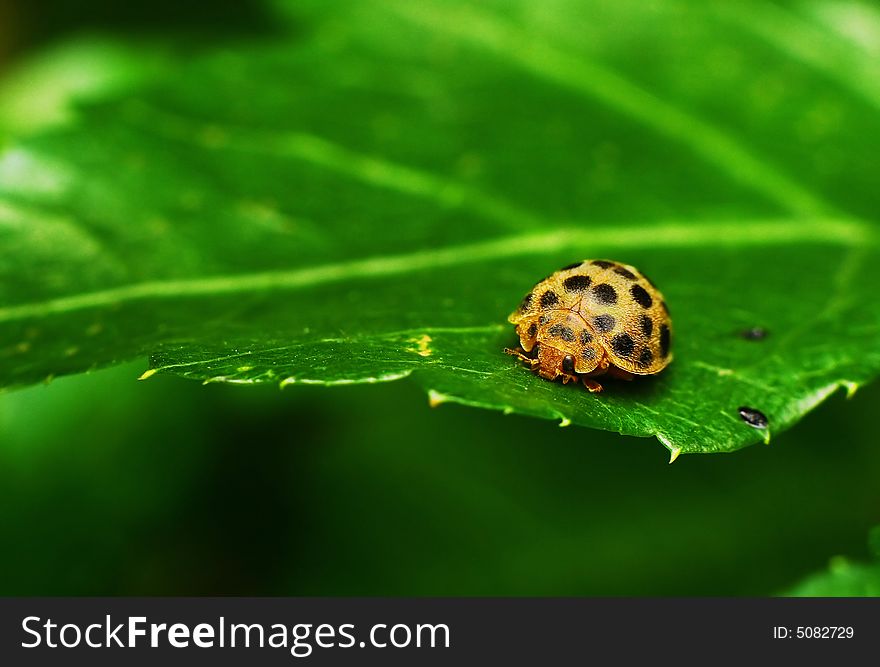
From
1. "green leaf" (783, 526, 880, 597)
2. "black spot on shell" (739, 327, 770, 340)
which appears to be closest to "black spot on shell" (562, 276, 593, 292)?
"black spot on shell" (739, 327, 770, 340)

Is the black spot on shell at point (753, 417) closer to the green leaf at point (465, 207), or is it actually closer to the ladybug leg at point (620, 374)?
the green leaf at point (465, 207)

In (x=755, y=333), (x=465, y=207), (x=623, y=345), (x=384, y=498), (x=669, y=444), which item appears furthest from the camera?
(x=384, y=498)

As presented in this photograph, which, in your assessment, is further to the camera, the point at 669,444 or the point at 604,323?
the point at 604,323

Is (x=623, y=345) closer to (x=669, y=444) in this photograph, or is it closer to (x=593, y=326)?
(x=593, y=326)

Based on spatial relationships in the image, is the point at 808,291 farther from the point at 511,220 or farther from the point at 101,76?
the point at 101,76

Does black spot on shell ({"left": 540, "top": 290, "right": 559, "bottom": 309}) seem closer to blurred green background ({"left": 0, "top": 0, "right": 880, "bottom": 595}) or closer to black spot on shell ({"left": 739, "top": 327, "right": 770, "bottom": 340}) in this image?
black spot on shell ({"left": 739, "top": 327, "right": 770, "bottom": 340})

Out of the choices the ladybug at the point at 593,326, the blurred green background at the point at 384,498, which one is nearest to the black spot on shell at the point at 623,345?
the ladybug at the point at 593,326

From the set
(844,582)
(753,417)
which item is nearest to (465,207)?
(753,417)
